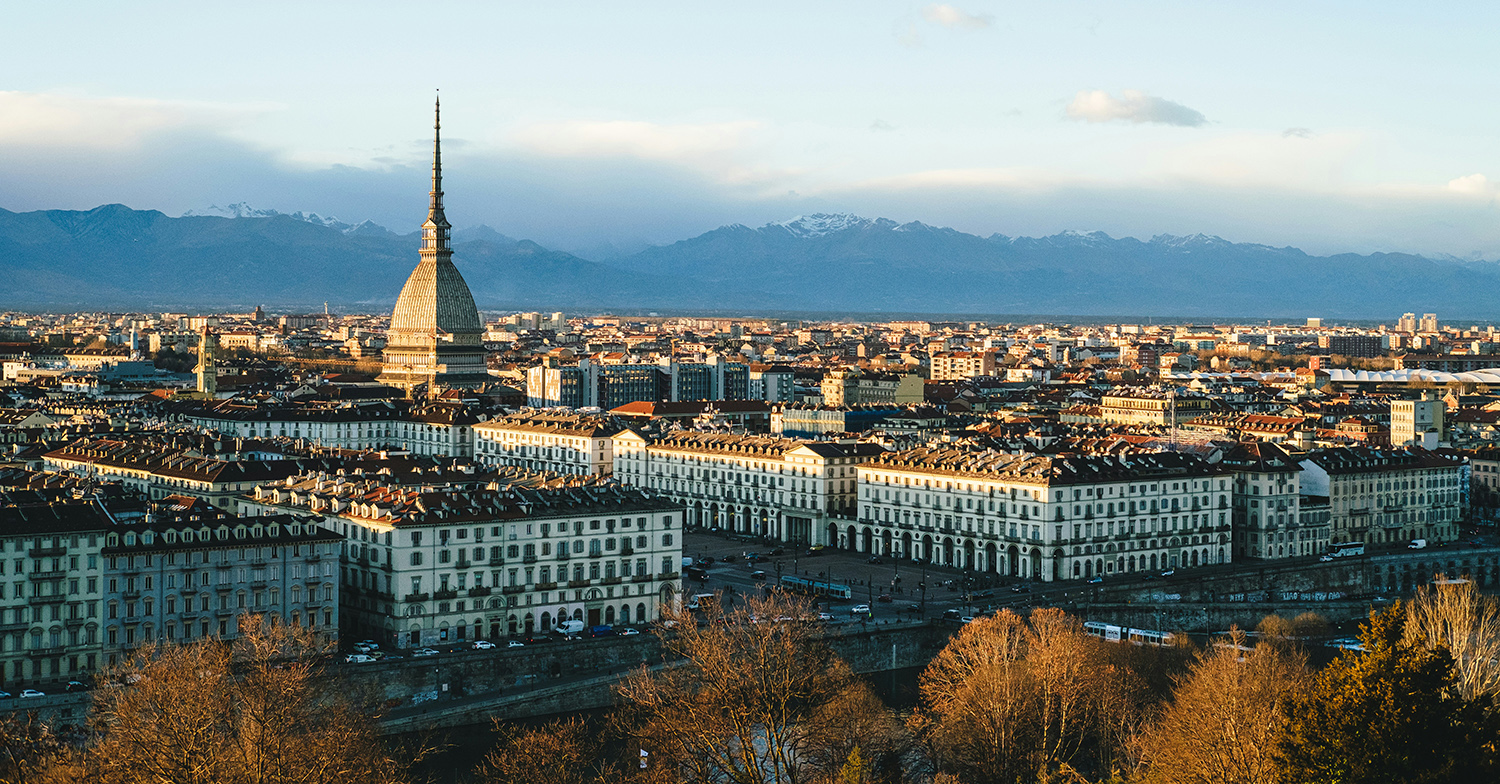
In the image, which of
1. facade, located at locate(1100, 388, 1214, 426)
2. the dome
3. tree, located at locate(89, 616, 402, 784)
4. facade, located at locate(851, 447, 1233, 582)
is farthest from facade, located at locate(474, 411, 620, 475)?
tree, located at locate(89, 616, 402, 784)

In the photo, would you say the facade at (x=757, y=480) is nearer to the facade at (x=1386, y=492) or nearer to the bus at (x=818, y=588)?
the bus at (x=818, y=588)

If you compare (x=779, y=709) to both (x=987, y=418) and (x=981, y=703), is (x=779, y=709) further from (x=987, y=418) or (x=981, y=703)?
(x=987, y=418)

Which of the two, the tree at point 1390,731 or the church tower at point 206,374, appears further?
the church tower at point 206,374

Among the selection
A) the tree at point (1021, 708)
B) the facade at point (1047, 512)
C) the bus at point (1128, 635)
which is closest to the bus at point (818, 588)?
the facade at point (1047, 512)

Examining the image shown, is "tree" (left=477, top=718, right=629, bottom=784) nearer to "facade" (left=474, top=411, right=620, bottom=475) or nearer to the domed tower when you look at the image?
"facade" (left=474, top=411, right=620, bottom=475)

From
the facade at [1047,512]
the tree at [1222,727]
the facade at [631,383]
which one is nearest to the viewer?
the tree at [1222,727]

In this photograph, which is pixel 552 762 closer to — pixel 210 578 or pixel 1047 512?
pixel 210 578
